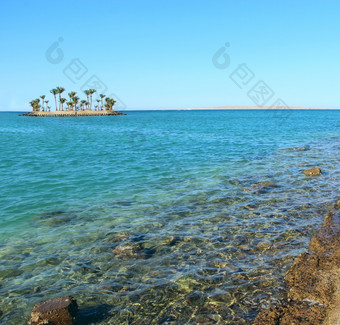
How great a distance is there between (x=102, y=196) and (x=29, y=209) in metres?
3.39

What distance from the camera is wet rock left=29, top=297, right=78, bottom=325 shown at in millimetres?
5832

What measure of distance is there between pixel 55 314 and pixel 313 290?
5307 millimetres

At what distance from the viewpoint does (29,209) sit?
1329cm

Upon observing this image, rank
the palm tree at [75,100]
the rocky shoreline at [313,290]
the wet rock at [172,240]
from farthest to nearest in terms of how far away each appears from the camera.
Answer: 1. the palm tree at [75,100]
2. the wet rock at [172,240]
3. the rocky shoreline at [313,290]

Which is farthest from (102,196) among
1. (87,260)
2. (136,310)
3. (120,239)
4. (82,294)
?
(136,310)

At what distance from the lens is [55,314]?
5.86 metres

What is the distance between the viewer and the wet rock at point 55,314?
5832 millimetres

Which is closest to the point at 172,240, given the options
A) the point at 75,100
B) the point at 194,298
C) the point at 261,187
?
the point at 194,298

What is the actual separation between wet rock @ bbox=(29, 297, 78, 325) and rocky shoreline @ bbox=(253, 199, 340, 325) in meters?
3.58

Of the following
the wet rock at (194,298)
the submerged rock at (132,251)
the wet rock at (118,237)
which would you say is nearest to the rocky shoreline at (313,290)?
the wet rock at (194,298)

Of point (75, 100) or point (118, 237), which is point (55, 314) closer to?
point (118, 237)

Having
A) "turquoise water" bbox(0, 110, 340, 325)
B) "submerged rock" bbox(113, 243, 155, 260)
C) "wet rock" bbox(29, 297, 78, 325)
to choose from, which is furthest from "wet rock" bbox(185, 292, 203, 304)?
"wet rock" bbox(29, 297, 78, 325)

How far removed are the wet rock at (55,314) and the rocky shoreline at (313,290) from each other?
3.58 metres

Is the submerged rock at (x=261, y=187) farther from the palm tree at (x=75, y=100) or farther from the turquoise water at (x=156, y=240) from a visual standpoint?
the palm tree at (x=75, y=100)
